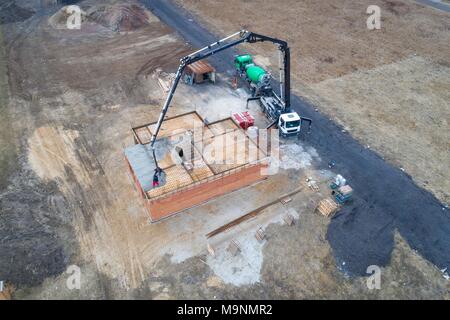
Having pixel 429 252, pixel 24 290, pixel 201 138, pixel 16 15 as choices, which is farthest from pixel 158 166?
pixel 16 15

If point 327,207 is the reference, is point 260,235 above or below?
below

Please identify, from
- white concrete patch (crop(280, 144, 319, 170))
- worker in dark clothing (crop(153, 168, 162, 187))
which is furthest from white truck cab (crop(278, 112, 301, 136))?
worker in dark clothing (crop(153, 168, 162, 187))

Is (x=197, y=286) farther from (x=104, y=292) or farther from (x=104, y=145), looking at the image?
(x=104, y=145)
